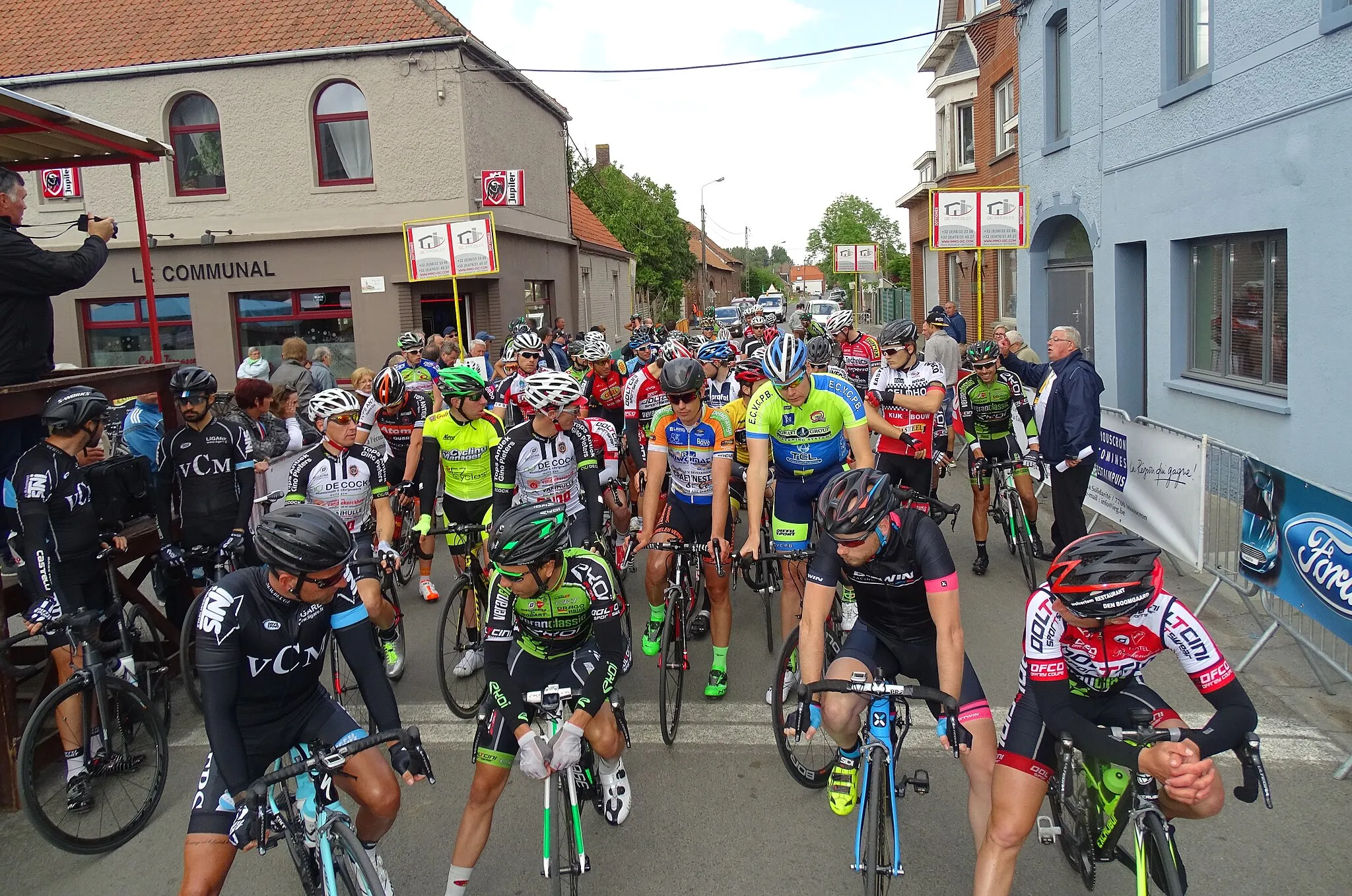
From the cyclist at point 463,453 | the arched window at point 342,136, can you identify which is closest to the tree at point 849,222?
the arched window at point 342,136

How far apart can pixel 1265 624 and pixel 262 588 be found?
6807 millimetres

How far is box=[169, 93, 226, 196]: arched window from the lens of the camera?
21.2 metres

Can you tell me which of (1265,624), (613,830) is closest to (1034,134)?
(1265,624)

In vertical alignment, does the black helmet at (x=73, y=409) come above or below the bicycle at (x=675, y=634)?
above

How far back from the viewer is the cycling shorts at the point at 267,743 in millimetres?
3545

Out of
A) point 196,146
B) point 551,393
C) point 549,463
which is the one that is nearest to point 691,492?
point 549,463

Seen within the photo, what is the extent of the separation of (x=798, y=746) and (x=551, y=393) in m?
2.72

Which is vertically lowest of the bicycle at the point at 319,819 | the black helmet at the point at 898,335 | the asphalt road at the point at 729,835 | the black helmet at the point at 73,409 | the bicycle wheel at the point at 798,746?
the asphalt road at the point at 729,835

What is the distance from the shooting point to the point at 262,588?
371 cm

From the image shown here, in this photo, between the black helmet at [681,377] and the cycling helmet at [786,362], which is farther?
the black helmet at [681,377]

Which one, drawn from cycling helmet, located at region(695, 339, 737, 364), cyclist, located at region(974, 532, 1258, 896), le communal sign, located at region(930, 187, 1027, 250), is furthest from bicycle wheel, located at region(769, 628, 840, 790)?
le communal sign, located at region(930, 187, 1027, 250)

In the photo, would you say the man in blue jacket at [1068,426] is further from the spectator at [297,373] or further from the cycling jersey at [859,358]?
the spectator at [297,373]

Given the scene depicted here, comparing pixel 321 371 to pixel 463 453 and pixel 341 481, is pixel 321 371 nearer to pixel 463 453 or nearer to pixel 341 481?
pixel 463 453

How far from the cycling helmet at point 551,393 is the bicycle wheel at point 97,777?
279 cm
